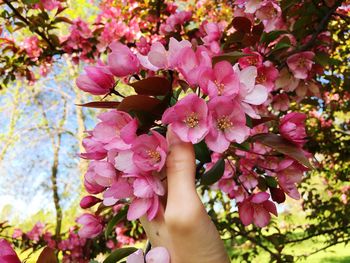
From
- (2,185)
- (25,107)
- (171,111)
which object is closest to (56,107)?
(25,107)

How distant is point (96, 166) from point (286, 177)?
1.58 ft

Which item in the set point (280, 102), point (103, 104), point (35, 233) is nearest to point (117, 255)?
point (103, 104)

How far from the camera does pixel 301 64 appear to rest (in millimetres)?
1559

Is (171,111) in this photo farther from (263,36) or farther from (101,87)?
(263,36)

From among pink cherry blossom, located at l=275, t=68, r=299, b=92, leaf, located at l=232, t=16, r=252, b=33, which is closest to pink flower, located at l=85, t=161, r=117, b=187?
leaf, located at l=232, t=16, r=252, b=33

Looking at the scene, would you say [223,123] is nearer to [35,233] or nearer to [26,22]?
[26,22]

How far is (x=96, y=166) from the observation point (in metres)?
0.72

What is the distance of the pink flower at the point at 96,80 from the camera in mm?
772

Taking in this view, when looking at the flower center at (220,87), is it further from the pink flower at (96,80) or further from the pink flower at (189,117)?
the pink flower at (96,80)

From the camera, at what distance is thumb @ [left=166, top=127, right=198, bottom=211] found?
0.59 metres

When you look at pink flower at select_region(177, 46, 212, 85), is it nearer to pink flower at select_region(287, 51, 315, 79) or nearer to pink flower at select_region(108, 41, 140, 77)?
pink flower at select_region(108, 41, 140, 77)

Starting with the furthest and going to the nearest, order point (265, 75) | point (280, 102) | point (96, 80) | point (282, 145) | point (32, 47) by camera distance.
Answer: point (32, 47)
point (280, 102)
point (265, 75)
point (282, 145)
point (96, 80)

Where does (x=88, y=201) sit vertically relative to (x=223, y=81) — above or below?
below

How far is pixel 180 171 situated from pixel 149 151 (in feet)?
0.25
